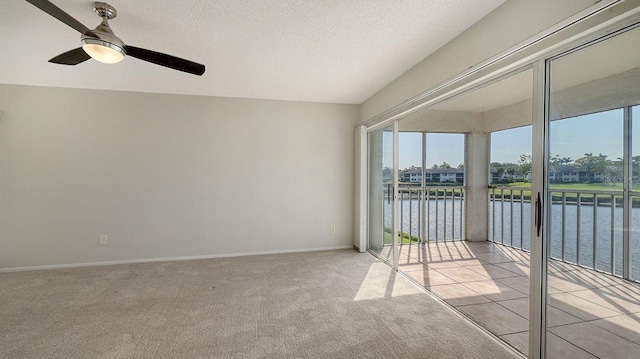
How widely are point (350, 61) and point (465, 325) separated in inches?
103

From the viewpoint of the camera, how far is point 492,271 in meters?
3.53

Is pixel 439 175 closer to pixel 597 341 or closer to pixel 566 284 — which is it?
pixel 566 284

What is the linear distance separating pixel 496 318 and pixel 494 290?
0.68 metres

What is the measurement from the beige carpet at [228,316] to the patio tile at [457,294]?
0.61 feet

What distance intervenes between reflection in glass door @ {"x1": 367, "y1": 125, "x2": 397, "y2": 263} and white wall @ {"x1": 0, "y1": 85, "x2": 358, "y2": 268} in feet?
1.36

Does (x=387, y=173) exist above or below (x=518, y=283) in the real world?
above

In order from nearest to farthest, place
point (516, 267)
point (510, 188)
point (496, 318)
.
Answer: point (496, 318) < point (516, 267) < point (510, 188)

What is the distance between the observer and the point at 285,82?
11.5ft

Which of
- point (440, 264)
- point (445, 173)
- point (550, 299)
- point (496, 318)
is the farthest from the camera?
point (445, 173)

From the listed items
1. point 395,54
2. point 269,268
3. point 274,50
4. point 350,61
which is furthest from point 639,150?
point 269,268

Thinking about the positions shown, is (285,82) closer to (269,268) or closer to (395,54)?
(395,54)

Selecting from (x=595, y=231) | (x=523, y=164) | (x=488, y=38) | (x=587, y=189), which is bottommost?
(x=595, y=231)

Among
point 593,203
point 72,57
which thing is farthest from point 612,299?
point 72,57

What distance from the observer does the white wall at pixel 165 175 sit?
364cm
